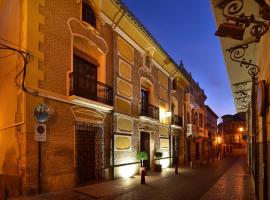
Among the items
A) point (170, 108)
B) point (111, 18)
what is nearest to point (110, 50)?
point (111, 18)

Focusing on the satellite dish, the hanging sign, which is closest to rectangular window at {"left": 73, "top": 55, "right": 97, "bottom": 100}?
the satellite dish

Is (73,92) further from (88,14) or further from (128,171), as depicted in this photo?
(128,171)

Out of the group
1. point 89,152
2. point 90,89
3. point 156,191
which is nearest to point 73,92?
point 90,89

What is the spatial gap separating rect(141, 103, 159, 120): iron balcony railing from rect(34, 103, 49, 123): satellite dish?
28.1 ft

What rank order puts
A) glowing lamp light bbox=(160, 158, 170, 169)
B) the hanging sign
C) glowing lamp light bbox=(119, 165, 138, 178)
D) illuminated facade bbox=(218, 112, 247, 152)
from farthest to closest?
illuminated facade bbox=(218, 112, 247, 152)
glowing lamp light bbox=(160, 158, 170, 169)
glowing lamp light bbox=(119, 165, 138, 178)
the hanging sign

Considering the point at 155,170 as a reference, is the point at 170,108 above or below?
above

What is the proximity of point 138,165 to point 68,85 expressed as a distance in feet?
25.1

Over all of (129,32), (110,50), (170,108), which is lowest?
(170,108)

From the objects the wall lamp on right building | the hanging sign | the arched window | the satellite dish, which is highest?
the arched window

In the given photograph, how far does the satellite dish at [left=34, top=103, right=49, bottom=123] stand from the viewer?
9359 millimetres

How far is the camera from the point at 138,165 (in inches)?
657

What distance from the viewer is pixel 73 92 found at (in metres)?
10.9

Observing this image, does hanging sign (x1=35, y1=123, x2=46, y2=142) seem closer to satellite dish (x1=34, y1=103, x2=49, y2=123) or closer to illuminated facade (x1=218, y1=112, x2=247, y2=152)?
satellite dish (x1=34, y1=103, x2=49, y2=123)

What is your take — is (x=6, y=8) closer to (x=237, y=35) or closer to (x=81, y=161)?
(x=81, y=161)
